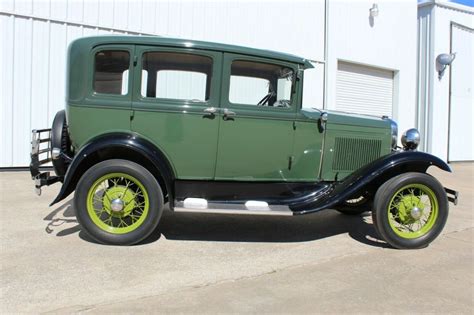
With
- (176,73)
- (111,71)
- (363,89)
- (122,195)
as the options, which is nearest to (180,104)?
(176,73)

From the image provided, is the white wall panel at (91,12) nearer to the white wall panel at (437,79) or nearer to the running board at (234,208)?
the running board at (234,208)

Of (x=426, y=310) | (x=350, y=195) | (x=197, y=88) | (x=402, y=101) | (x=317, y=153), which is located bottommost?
(x=426, y=310)

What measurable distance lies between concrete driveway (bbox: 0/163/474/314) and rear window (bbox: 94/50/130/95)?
5.21ft

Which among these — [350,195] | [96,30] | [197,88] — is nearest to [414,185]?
[350,195]

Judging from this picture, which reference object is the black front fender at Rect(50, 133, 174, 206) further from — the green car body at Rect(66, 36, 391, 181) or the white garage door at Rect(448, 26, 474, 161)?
the white garage door at Rect(448, 26, 474, 161)

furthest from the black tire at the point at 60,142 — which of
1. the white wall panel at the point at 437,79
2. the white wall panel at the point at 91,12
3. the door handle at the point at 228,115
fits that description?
the white wall panel at the point at 437,79

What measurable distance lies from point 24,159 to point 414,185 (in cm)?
717

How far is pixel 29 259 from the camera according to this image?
3832 mm

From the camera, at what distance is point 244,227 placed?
521 centimetres

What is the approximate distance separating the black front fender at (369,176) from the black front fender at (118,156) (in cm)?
140

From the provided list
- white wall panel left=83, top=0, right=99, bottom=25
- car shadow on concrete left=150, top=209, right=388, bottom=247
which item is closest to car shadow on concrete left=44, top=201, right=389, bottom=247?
car shadow on concrete left=150, top=209, right=388, bottom=247

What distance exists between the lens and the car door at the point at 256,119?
176 inches

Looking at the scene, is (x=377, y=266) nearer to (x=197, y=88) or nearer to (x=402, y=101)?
(x=197, y=88)

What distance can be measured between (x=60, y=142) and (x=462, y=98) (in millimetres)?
14573
